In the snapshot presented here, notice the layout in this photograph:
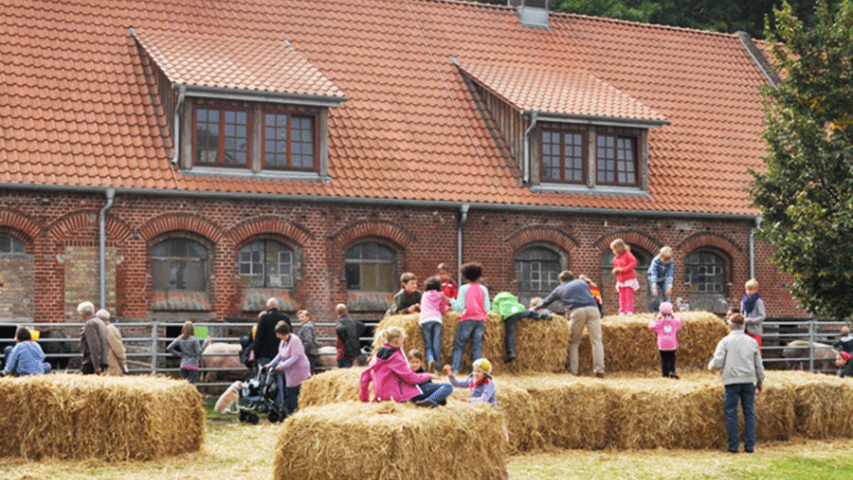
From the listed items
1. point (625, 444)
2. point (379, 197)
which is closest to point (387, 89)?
point (379, 197)

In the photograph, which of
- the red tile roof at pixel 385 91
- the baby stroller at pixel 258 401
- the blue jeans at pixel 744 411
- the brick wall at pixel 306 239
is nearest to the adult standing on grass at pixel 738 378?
the blue jeans at pixel 744 411

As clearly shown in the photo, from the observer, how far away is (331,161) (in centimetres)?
2581

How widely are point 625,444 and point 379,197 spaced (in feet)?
34.5

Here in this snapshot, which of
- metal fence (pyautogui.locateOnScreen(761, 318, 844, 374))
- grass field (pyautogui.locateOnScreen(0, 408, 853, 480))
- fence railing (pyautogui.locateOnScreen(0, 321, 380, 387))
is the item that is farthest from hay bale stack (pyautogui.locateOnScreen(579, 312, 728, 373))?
metal fence (pyautogui.locateOnScreen(761, 318, 844, 374))

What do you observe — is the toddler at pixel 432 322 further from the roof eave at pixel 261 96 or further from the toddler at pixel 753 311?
the roof eave at pixel 261 96

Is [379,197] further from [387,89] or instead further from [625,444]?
[625,444]

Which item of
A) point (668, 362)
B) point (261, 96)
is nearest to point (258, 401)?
point (668, 362)

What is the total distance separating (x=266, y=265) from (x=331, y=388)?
9596 mm

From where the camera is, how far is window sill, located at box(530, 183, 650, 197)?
27344 millimetres

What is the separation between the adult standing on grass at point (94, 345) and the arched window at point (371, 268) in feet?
30.6

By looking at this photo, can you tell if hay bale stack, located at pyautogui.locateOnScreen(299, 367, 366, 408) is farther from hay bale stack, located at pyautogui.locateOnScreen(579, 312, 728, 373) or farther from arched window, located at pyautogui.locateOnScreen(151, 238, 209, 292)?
arched window, located at pyautogui.locateOnScreen(151, 238, 209, 292)

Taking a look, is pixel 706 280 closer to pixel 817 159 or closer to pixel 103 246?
pixel 817 159

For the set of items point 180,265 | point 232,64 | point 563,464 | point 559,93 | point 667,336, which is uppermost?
point 232,64

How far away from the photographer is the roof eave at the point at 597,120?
88.4 ft
